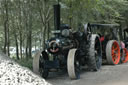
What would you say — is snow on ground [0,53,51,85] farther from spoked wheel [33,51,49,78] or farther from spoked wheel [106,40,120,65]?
spoked wheel [106,40,120,65]

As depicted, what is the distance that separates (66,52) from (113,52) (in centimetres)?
418

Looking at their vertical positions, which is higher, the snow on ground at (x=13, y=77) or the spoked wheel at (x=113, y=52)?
the snow on ground at (x=13, y=77)

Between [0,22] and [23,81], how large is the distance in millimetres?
15291

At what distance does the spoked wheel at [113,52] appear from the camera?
1178 centimetres

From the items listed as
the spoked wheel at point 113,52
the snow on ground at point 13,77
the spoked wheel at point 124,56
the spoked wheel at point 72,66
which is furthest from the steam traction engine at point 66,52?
the spoked wheel at point 124,56

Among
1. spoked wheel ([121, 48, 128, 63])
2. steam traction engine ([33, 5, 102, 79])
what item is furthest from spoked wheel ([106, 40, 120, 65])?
steam traction engine ([33, 5, 102, 79])

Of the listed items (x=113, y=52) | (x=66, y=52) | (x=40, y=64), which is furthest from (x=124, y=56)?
(x=40, y=64)

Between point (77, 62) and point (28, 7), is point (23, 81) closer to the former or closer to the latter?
point (77, 62)

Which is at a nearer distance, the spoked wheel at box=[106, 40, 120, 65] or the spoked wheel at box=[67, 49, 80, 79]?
the spoked wheel at box=[67, 49, 80, 79]

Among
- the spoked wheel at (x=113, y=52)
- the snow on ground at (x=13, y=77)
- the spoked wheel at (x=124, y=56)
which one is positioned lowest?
the spoked wheel at (x=124, y=56)

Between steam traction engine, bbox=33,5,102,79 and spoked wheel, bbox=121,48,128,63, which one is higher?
steam traction engine, bbox=33,5,102,79

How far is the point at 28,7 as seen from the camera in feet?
Result: 53.2

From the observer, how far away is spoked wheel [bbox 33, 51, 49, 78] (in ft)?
28.3

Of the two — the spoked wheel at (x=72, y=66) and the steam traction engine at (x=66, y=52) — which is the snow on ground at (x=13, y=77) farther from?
the steam traction engine at (x=66, y=52)
